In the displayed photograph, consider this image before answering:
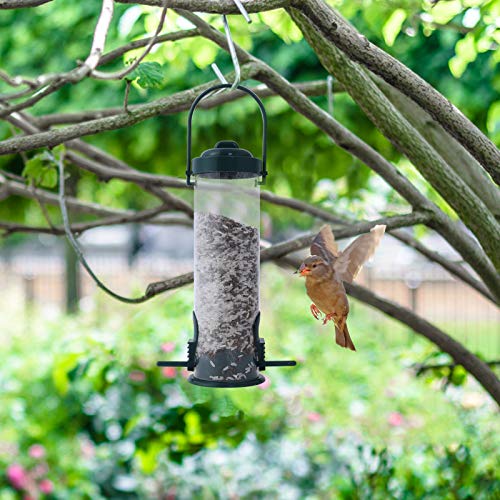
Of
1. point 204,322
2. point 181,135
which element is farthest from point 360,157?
point 181,135

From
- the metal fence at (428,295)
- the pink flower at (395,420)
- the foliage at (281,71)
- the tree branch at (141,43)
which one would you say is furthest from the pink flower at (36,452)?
the metal fence at (428,295)

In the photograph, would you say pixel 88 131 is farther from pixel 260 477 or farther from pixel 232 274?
pixel 260 477

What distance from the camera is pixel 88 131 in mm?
1146

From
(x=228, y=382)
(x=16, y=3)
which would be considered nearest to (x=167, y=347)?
(x=228, y=382)

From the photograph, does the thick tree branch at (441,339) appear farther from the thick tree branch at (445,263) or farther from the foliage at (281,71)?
the foliage at (281,71)

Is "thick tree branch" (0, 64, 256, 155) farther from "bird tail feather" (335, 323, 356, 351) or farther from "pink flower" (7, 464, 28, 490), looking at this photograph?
"pink flower" (7, 464, 28, 490)

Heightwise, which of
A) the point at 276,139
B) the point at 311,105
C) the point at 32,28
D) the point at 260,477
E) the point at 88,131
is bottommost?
the point at 260,477

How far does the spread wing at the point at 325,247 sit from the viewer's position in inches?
39.7

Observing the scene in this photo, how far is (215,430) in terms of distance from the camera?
2648mm

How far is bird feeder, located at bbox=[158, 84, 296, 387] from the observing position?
143 centimetres

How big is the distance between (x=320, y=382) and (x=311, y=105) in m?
2.95

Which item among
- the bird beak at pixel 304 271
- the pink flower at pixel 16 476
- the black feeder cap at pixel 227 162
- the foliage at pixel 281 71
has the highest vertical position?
the foliage at pixel 281 71

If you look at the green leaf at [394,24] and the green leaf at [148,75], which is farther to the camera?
the green leaf at [394,24]

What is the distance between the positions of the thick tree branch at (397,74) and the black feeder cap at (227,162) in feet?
0.86
